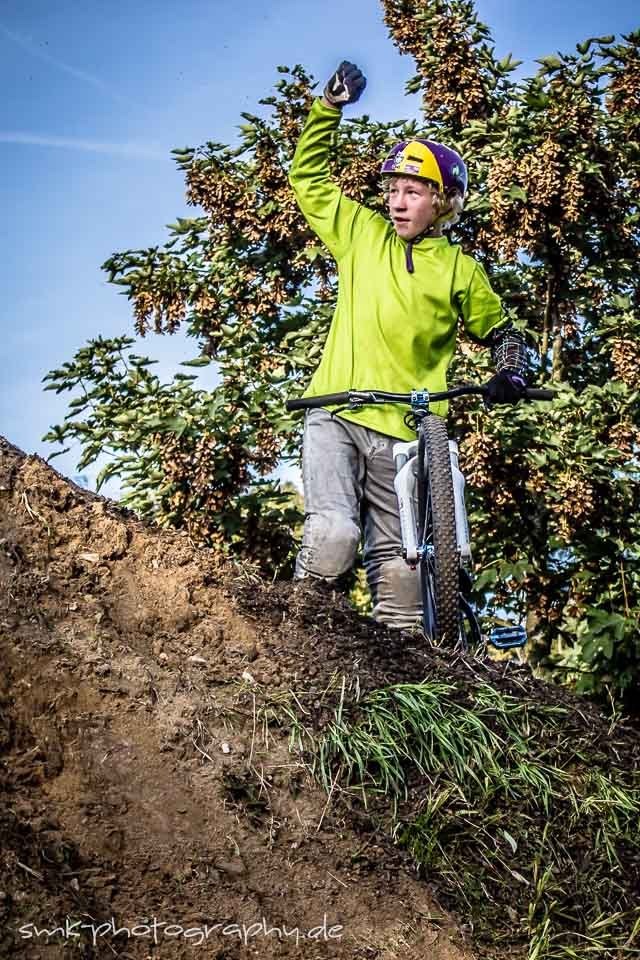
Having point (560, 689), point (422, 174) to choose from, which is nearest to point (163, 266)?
point (422, 174)

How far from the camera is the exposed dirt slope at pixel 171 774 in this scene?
2631mm

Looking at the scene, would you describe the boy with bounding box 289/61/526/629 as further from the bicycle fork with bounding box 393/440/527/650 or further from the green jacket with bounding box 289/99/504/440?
the bicycle fork with bounding box 393/440/527/650

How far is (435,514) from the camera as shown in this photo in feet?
13.6

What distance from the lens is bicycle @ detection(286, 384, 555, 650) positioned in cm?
414

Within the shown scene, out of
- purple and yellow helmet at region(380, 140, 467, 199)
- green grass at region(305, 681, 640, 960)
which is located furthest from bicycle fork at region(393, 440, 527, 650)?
purple and yellow helmet at region(380, 140, 467, 199)

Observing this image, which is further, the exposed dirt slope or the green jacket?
the green jacket

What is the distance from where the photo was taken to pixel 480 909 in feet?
9.62

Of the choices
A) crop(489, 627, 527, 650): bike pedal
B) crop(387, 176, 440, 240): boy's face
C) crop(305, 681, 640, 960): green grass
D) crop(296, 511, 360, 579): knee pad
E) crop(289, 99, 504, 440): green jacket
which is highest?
crop(387, 176, 440, 240): boy's face

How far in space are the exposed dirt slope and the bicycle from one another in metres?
0.33

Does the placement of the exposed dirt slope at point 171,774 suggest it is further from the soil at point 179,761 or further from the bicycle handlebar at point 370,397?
the bicycle handlebar at point 370,397

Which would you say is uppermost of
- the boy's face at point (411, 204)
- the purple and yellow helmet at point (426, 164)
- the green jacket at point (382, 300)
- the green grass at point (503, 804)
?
the purple and yellow helmet at point (426, 164)

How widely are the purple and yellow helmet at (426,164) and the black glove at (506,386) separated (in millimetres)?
896

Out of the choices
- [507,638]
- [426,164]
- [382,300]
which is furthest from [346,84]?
[507,638]

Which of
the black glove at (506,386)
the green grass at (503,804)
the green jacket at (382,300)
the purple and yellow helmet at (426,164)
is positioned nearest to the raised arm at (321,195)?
the green jacket at (382,300)
